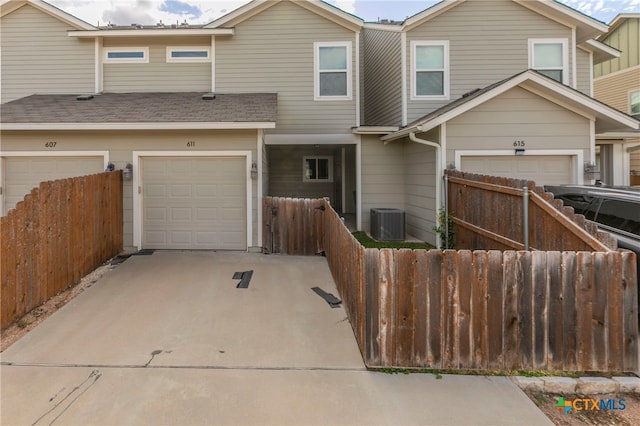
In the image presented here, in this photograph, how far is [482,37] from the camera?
9758 mm

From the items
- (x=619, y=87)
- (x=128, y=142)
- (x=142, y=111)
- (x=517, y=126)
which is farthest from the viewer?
(x=619, y=87)

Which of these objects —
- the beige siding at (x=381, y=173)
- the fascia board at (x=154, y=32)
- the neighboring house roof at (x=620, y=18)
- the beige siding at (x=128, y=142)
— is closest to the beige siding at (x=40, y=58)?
the fascia board at (x=154, y=32)

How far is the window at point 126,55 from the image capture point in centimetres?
1019

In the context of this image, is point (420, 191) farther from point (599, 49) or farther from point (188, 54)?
point (188, 54)

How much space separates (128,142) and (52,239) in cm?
336

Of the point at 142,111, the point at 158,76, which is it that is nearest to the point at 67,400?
the point at 142,111

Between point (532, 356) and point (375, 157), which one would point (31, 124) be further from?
point (532, 356)

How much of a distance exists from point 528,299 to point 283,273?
4.08 metres

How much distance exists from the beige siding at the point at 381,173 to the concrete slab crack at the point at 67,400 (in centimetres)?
790

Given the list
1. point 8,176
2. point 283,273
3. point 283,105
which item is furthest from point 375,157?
point 8,176

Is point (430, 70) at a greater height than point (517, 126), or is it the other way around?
point (430, 70)

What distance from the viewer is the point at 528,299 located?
3.27m

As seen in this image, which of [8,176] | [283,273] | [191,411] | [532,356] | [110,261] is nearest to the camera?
[191,411]

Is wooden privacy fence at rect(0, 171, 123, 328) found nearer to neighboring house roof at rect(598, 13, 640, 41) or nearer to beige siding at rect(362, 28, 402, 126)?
beige siding at rect(362, 28, 402, 126)
